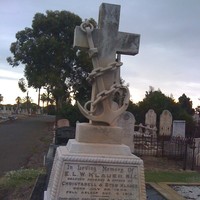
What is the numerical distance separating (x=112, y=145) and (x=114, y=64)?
3.65 feet

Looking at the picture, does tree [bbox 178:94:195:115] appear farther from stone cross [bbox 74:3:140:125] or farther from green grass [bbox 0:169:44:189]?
stone cross [bbox 74:3:140:125]

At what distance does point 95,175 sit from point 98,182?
10 cm

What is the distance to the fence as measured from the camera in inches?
612

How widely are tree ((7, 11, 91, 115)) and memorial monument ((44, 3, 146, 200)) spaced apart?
3377cm

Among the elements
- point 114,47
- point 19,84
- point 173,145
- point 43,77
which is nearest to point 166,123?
point 173,145

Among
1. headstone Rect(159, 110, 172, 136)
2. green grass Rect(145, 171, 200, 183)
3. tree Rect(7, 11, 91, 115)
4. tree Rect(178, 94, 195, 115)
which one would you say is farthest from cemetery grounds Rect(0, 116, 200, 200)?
tree Rect(178, 94, 195, 115)

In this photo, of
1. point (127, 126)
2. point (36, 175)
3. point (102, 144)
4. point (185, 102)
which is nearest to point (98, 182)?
point (102, 144)

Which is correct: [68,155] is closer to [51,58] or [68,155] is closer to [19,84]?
[51,58]

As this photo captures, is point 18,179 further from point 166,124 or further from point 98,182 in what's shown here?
point 166,124

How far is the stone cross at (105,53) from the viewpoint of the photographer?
19.4ft

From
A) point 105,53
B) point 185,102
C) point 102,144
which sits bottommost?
point 102,144

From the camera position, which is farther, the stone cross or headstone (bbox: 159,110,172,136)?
headstone (bbox: 159,110,172,136)

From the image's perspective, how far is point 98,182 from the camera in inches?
217

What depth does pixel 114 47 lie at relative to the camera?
239 inches
